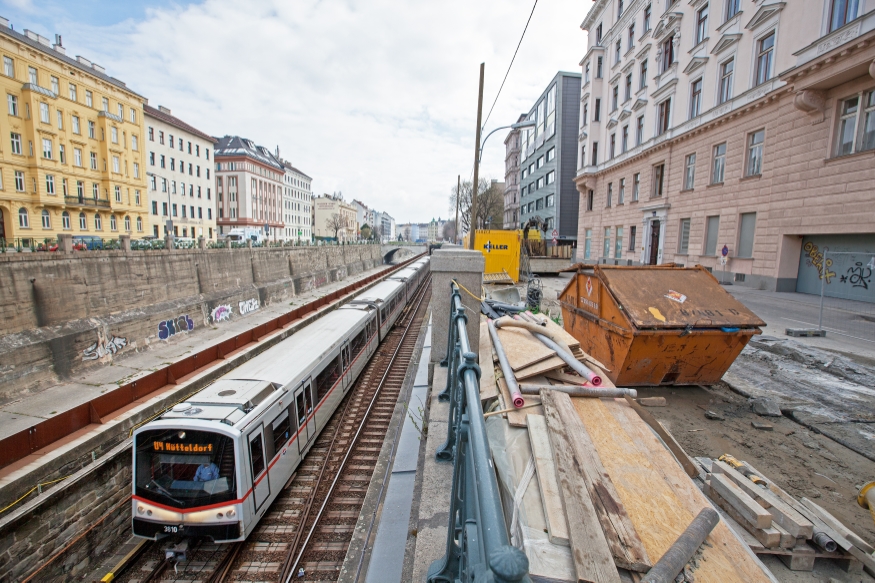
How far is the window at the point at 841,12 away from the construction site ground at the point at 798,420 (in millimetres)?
12178

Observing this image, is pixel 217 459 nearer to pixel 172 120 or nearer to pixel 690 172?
pixel 690 172

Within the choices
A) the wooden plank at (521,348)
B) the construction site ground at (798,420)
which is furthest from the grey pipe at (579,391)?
the construction site ground at (798,420)

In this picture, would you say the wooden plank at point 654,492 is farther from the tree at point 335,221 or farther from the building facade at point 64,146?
the tree at point 335,221

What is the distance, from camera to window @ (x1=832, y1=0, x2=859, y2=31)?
45.3 ft

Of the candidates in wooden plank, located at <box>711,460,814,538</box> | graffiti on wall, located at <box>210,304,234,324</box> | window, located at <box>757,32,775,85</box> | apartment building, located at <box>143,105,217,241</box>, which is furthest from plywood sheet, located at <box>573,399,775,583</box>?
apartment building, located at <box>143,105,217,241</box>

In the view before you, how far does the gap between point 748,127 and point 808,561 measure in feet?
72.9

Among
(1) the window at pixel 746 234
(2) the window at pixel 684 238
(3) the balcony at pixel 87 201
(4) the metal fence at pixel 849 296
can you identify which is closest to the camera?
(4) the metal fence at pixel 849 296

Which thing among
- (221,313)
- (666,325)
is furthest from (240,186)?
(666,325)

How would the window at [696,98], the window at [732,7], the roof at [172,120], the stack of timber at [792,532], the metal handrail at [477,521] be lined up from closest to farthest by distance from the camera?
1. the metal handrail at [477,521]
2. the stack of timber at [792,532]
3. the window at [732,7]
4. the window at [696,98]
5. the roof at [172,120]

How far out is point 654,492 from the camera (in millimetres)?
2709

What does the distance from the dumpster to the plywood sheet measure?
3.31 meters

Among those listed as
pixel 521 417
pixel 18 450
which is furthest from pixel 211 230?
pixel 521 417

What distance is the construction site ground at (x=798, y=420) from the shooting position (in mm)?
4293

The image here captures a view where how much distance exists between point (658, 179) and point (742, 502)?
2841cm
